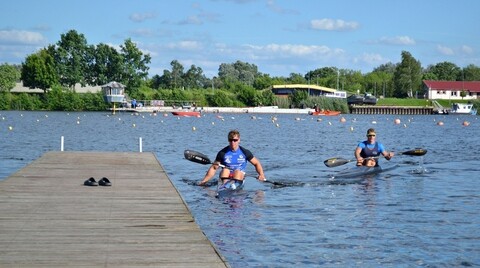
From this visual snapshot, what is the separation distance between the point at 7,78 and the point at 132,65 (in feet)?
80.8

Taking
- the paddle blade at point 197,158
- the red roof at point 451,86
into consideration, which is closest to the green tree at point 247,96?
the red roof at point 451,86

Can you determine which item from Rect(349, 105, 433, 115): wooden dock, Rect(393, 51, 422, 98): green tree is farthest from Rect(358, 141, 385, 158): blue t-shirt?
Rect(393, 51, 422, 98): green tree

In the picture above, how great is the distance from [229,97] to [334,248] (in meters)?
147

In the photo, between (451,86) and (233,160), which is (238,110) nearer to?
(451,86)

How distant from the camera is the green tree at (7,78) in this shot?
495 feet

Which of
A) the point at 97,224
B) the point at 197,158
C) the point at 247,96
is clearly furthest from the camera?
the point at 247,96

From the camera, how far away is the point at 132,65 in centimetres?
15275

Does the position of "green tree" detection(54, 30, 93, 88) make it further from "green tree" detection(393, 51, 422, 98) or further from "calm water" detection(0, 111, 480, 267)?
"calm water" detection(0, 111, 480, 267)

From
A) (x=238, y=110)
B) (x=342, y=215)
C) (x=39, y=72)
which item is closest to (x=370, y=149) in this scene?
(x=342, y=215)

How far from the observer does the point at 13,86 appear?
154 meters

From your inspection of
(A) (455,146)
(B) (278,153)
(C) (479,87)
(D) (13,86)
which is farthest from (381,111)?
(B) (278,153)

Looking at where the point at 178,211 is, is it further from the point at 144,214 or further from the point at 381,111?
the point at 381,111

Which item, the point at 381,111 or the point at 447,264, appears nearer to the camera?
the point at 447,264

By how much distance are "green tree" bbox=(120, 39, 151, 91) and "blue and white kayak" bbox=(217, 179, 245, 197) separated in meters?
129
